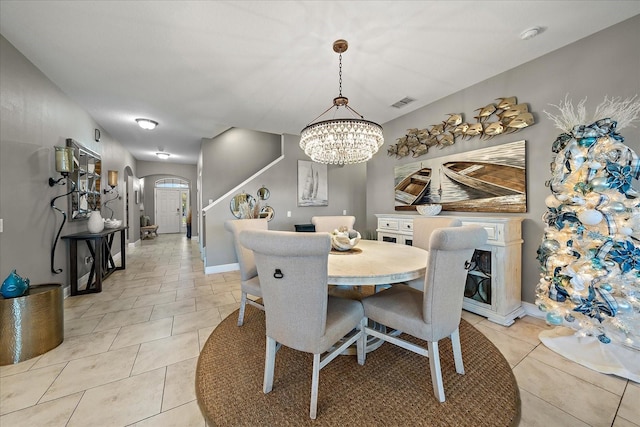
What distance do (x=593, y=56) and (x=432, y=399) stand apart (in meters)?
3.09

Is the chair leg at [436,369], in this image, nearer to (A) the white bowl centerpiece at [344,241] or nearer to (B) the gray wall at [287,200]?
(A) the white bowl centerpiece at [344,241]

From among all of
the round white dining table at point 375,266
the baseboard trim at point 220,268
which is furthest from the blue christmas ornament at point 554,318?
the baseboard trim at point 220,268

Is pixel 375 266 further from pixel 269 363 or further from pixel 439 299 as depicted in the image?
pixel 269 363

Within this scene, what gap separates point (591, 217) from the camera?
1.71 m

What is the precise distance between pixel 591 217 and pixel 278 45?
9.20 ft

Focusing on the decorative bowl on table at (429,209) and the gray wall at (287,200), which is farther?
the gray wall at (287,200)

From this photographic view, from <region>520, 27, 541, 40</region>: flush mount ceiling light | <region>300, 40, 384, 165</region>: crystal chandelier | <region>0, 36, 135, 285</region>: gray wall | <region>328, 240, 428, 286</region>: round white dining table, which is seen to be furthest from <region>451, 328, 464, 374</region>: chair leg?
<region>0, 36, 135, 285</region>: gray wall

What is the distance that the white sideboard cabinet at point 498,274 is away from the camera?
2.36 m

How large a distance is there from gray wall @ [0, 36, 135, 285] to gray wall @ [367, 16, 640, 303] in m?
4.59

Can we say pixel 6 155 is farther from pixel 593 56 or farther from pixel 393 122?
pixel 593 56

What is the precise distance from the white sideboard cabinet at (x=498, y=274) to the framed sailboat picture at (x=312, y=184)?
9.93 ft

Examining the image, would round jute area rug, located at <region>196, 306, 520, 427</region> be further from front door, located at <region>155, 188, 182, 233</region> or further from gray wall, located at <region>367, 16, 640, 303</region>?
front door, located at <region>155, 188, 182, 233</region>

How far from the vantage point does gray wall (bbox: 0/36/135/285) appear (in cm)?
214

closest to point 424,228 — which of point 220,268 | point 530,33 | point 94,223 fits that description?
point 530,33
